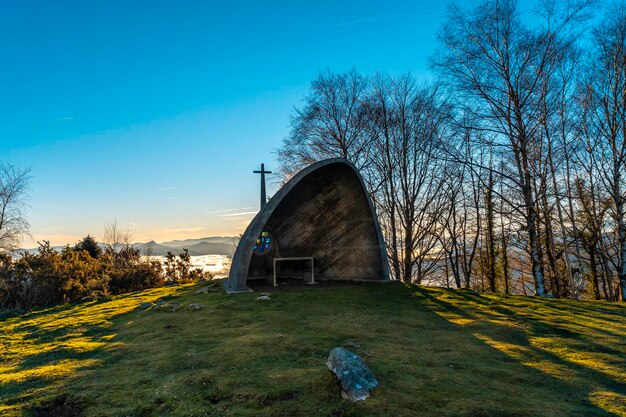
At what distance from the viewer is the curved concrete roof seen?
12875mm

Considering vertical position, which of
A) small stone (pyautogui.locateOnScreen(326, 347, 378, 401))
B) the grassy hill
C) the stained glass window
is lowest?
the grassy hill

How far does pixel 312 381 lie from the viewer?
11.8 ft

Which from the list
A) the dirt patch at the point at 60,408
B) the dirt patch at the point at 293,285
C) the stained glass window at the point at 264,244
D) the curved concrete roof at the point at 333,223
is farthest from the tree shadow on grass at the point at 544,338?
the stained glass window at the point at 264,244

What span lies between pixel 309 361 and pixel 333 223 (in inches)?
395

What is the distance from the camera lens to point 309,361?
4.31 m

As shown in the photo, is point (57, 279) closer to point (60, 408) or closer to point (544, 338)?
point (60, 408)

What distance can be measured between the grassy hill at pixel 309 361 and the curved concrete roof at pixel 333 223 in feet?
16.0

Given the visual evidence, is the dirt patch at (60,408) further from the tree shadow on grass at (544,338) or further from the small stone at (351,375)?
the tree shadow on grass at (544,338)

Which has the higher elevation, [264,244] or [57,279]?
[264,244]

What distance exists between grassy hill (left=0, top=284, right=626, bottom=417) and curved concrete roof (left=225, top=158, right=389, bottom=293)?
4.87 metres

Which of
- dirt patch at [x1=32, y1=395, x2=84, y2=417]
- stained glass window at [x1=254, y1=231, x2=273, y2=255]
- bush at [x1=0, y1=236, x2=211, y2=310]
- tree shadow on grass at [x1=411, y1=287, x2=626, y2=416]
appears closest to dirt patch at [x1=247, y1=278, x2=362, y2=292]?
stained glass window at [x1=254, y1=231, x2=273, y2=255]

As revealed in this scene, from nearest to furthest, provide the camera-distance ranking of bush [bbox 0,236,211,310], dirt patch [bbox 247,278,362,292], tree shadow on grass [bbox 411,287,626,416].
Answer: tree shadow on grass [bbox 411,287,626,416] < bush [bbox 0,236,211,310] < dirt patch [bbox 247,278,362,292]

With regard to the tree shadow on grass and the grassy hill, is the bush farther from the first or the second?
the tree shadow on grass

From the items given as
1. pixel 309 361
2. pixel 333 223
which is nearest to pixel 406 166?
pixel 333 223
